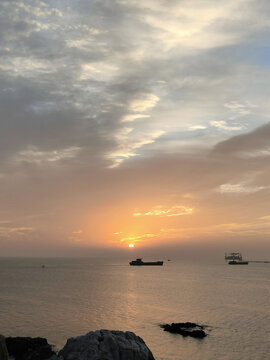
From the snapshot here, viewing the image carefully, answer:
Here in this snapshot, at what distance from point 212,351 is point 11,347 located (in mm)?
20847

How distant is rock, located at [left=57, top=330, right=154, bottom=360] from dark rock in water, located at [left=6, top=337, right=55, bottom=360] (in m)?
11.4

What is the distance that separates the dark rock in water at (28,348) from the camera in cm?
3194

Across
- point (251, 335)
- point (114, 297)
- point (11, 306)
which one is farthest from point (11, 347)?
point (114, 297)

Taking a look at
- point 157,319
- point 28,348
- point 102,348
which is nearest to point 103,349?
point 102,348

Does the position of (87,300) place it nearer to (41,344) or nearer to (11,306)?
(11,306)

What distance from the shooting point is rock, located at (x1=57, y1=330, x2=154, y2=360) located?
21.2m

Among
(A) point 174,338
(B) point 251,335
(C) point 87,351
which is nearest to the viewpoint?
(C) point 87,351

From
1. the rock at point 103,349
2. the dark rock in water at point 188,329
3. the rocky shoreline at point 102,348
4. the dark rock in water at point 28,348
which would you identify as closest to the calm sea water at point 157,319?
the dark rock in water at point 188,329

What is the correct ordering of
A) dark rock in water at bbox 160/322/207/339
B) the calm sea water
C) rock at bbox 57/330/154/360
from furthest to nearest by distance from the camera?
dark rock in water at bbox 160/322/207/339 → the calm sea water → rock at bbox 57/330/154/360

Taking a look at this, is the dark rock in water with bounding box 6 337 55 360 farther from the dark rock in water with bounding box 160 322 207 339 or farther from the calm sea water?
the dark rock in water with bounding box 160 322 207 339

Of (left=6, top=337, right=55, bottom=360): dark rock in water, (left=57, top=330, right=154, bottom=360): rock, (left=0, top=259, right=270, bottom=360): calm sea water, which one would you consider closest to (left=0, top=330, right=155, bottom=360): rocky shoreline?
(left=57, top=330, right=154, bottom=360): rock

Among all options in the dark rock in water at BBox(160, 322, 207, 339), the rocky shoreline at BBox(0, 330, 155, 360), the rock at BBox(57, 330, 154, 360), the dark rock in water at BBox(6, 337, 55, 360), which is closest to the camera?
the rocky shoreline at BBox(0, 330, 155, 360)

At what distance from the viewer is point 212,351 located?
38.2 m

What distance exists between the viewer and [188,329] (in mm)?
47750
